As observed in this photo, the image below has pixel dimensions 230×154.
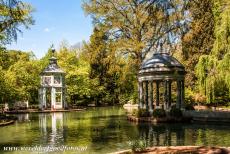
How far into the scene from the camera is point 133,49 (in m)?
45.8

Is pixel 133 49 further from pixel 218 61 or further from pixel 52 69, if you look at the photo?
pixel 52 69

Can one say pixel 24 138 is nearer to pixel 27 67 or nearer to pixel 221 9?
pixel 221 9

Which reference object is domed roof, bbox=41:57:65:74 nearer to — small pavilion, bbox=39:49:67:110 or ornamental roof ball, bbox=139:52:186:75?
small pavilion, bbox=39:49:67:110

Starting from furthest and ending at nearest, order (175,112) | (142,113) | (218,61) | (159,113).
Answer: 1. (142,113)
2. (159,113)
3. (175,112)
4. (218,61)

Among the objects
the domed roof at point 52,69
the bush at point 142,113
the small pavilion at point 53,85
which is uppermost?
the domed roof at point 52,69

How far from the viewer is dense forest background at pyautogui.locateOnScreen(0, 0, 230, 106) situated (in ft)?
52.6

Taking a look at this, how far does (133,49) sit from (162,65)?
9.15m

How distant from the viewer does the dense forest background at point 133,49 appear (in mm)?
16047

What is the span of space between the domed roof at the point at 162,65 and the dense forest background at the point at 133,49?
1.72 meters

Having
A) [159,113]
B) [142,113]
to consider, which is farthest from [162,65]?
[142,113]

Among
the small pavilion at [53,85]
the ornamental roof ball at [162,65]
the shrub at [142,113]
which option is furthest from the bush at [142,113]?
the small pavilion at [53,85]

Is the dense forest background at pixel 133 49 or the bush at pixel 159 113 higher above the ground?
the dense forest background at pixel 133 49

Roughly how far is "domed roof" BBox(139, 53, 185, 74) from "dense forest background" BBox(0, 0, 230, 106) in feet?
5.64

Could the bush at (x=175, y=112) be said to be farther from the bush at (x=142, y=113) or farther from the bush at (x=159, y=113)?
the bush at (x=142, y=113)
